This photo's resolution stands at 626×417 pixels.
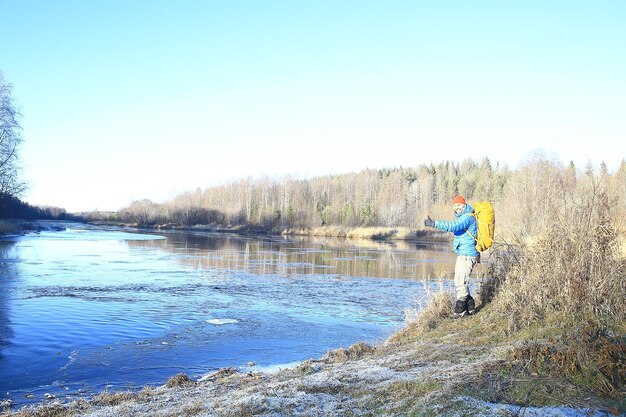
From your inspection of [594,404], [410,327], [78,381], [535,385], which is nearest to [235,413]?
[535,385]

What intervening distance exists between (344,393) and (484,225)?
15.0 ft

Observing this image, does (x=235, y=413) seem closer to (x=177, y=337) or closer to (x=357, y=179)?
(x=177, y=337)

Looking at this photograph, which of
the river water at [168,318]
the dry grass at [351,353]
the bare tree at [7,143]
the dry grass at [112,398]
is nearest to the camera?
the dry grass at [112,398]

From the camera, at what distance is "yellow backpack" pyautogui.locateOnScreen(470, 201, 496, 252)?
27.3 ft

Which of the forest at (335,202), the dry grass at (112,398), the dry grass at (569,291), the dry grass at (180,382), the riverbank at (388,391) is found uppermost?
the forest at (335,202)

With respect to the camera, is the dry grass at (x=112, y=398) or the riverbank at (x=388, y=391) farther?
the dry grass at (x=112, y=398)

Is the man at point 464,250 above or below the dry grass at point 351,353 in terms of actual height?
above

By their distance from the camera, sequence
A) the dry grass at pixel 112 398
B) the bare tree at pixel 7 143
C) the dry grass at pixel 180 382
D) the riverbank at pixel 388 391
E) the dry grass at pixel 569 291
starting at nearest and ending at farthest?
the riverbank at pixel 388 391
the dry grass at pixel 569 291
the dry grass at pixel 112 398
the dry grass at pixel 180 382
the bare tree at pixel 7 143

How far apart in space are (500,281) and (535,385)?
4.35 meters

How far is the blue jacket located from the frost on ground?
2183mm

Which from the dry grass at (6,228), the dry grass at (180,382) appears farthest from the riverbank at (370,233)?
the dry grass at (180,382)

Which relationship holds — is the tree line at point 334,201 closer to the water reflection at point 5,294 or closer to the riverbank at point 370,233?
the riverbank at point 370,233

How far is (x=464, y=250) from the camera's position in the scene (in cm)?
866

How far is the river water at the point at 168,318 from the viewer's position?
823 centimetres
